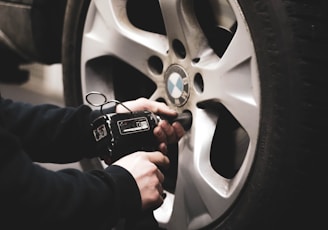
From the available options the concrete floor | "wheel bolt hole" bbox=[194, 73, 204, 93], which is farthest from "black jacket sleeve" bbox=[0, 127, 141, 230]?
the concrete floor

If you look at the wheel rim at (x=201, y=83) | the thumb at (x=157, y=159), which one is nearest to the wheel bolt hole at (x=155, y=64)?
the wheel rim at (x=201, y=83)

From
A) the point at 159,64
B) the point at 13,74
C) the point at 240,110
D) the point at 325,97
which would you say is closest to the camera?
the point at 325,97

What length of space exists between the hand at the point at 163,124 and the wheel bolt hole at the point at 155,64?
12 cm

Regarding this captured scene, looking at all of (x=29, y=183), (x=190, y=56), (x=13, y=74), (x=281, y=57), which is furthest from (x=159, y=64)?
(x=13, y=74)

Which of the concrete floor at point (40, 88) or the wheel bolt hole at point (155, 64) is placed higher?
the wheel bolt hole at point (155, 64)

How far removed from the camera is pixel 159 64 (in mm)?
1203

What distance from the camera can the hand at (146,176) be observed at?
84 centimetres

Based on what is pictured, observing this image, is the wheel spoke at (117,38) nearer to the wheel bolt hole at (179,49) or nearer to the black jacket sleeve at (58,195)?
the wheel bolt hole at (179,49)

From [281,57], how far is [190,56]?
0.26m

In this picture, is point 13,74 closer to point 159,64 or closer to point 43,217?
point 159,64

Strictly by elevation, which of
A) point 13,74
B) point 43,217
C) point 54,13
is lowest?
point 13,74

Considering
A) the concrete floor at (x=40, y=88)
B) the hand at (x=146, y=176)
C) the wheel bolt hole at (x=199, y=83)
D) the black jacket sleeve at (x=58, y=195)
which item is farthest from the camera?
the concrete floor at (x=40, y=88)

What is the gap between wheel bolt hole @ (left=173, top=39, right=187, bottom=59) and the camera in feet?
3.68

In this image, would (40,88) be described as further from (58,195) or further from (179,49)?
(58,195)
